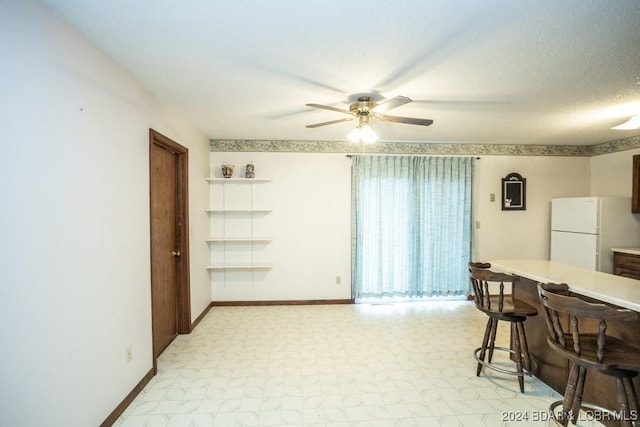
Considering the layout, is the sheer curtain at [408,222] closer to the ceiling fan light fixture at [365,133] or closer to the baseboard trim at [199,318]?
the ceiling fan light fixture at [365,133]

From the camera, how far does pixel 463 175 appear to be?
174 inches

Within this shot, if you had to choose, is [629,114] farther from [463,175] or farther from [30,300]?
[30,300]

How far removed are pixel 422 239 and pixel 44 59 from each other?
169 inches

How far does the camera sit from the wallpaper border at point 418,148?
14.1 feet

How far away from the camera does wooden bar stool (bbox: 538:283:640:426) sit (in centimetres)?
146

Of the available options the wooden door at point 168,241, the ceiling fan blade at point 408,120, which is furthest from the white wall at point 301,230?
the ceiling fan blade at point 408,120

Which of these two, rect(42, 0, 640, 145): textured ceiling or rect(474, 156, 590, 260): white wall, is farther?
rect(474, 156, 590, 260): white wall

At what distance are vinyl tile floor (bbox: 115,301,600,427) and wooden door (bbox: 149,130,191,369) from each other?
0.26 m

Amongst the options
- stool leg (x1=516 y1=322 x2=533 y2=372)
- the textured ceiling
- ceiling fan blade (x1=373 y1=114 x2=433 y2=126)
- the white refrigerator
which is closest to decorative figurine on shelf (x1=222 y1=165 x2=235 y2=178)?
the textured ceiling

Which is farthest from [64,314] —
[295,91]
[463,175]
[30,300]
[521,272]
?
[463,175]

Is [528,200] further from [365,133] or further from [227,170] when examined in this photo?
[227,170]

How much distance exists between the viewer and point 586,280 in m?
2.07

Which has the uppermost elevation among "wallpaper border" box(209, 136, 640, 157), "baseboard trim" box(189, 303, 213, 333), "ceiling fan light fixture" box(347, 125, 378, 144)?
"wallpaper border" box(209, 136, 640, 157)

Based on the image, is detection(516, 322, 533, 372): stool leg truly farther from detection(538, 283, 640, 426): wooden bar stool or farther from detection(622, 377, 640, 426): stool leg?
detection(622, 377, 640, 426): stool leg
